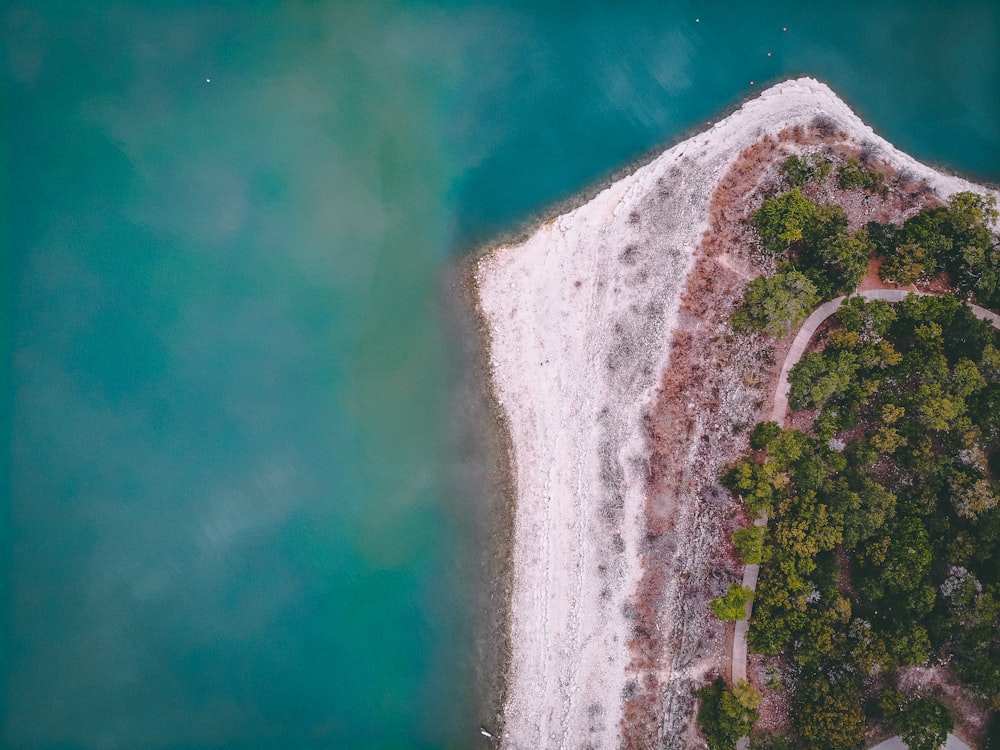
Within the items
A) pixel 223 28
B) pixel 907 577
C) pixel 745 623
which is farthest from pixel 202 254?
pixel 907 577

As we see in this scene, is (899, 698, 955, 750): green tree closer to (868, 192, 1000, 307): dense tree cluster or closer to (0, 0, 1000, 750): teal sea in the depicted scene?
(868, 192, 1000, 307): dense tree cluster

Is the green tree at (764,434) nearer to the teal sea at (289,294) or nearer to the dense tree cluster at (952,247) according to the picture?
the dense tree cluster at (952,247)

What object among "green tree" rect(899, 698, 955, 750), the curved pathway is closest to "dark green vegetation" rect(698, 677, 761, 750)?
the curved pathway

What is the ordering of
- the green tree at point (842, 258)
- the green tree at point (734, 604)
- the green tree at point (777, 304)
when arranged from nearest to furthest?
the green tree at point (734, 604) < the green tree at point (842, 258) < the green tree at point (777, 304)

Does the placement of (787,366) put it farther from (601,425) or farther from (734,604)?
(734,604)

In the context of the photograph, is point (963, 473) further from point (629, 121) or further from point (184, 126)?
point (184, 126)

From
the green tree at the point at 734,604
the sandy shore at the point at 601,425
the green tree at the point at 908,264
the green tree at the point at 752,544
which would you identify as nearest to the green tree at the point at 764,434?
the sandy shore at the point at 601,425

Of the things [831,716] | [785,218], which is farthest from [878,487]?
[785,218]
